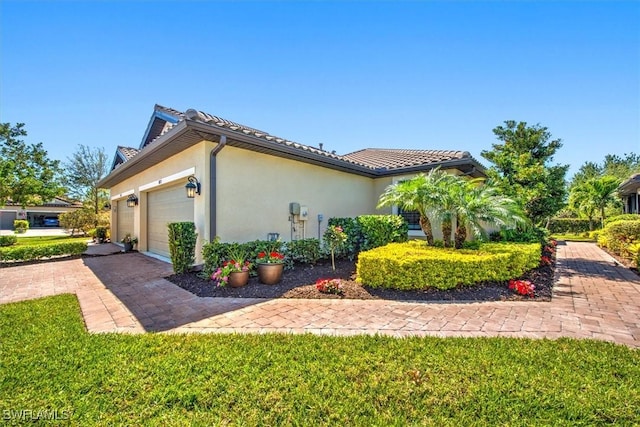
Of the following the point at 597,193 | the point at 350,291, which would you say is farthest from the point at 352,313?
the point at 597,193

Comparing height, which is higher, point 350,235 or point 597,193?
point 597,193

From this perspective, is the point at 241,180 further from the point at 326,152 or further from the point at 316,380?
the point at 316,380

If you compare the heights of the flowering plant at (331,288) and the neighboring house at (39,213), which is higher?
the neighboring house at (39,213)

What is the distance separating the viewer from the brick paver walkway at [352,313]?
4090 millimetres

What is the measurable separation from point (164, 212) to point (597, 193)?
27.4m

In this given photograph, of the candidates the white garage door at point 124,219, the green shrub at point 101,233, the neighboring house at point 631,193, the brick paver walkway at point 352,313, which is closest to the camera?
the brick paver walkway at point 352,313

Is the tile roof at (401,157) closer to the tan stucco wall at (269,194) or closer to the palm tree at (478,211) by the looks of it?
the tan stucco wall at (269,194)

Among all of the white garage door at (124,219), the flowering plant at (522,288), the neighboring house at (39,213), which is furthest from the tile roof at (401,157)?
the neighboring house at (39,213)

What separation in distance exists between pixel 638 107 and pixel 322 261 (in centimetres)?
1178

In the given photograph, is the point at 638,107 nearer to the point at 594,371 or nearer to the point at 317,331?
the point at 594,371

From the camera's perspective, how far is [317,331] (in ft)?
13.2

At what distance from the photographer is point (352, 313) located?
475 centimetres

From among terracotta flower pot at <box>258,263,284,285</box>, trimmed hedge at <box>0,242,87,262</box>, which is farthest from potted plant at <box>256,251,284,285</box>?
trimmed hedge at <box>0,242,87,262</box>

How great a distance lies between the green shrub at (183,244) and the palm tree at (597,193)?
1036 inches
